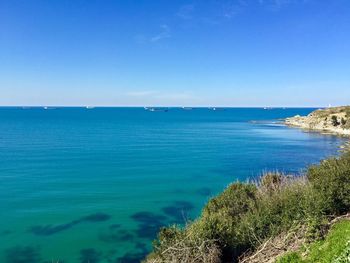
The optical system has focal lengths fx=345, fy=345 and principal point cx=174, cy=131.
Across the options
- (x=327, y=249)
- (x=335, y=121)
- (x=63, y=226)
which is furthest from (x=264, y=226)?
(x=335, y=121)

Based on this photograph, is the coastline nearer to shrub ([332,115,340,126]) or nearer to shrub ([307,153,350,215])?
shrub ([307,153,350,215])

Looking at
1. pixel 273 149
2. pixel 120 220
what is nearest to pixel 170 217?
pixel 120 220

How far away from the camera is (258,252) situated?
15.3 m

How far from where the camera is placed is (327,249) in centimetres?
1273

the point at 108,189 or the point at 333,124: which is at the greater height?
the point at 333,124

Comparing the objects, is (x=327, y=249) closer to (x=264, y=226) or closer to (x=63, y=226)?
(x=264, y=226)

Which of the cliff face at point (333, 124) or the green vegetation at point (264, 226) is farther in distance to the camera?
the cliff face at point (333, 124)

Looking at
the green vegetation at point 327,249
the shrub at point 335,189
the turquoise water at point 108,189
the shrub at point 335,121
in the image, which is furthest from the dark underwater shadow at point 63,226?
the shrub at point 335,121

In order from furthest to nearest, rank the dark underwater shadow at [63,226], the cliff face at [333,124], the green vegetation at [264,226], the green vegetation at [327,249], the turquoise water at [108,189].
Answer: the cliff face at [333,124]
the dark underwater shadow at [63,226]
the turquoise water at [108,189]
the green vegetation at [264,226]
the green vegetation at [327,249]

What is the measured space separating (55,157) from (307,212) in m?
48.6

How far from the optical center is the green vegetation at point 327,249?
1196 cm

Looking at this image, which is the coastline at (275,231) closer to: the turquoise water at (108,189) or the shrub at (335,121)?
the turquoise water at (108,189)

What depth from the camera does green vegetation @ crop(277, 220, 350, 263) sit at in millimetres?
11960

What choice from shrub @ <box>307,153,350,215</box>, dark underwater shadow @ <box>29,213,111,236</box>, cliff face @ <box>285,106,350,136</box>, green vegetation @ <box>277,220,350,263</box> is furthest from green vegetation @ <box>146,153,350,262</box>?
cliff face @ <box>285,106,350,136</box>
